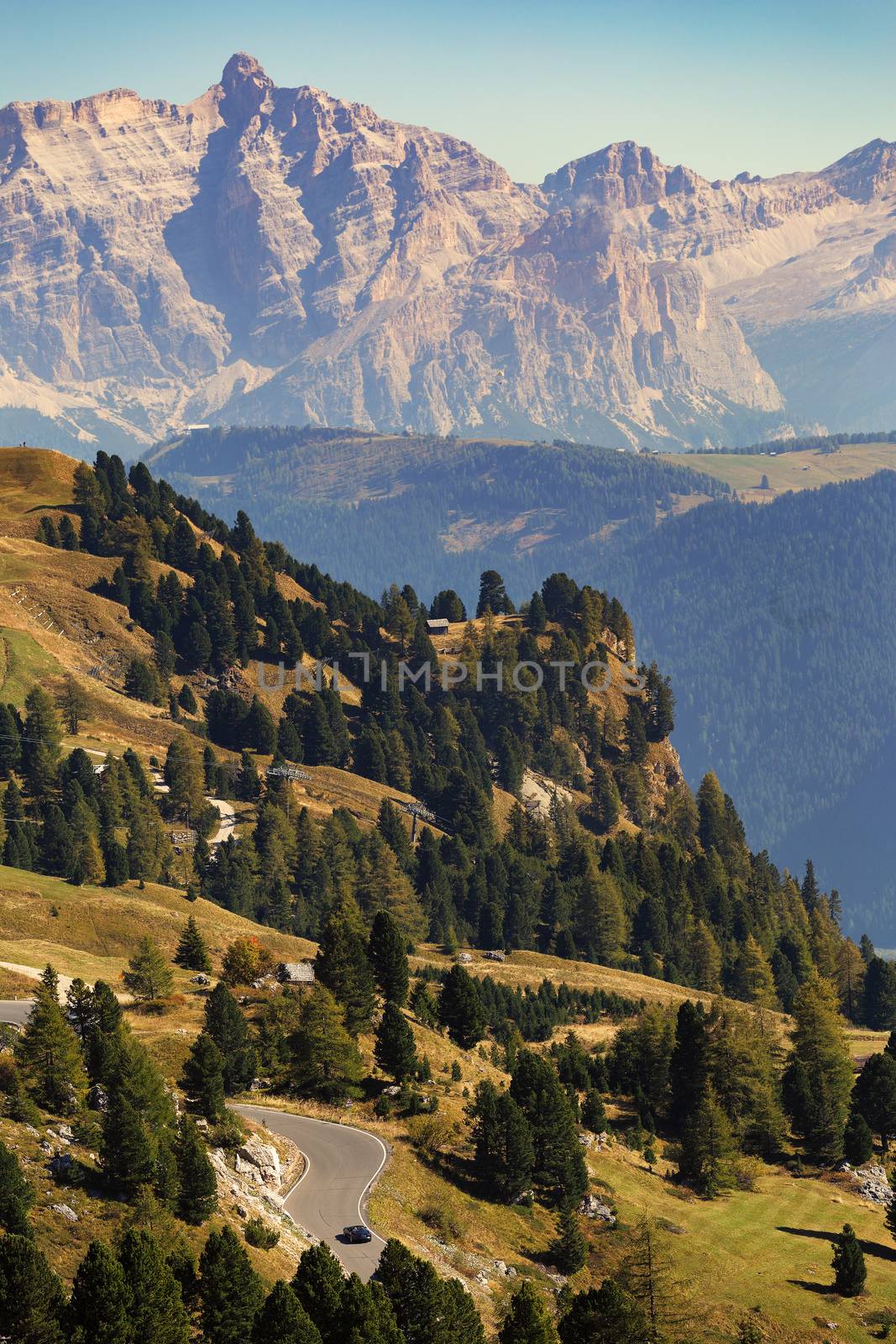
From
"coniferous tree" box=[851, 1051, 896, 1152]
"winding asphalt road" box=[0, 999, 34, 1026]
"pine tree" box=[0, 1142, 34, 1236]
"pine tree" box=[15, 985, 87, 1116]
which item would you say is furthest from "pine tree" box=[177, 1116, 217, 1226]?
"coniferous tree" box=[851, 1051, 896, 1152]

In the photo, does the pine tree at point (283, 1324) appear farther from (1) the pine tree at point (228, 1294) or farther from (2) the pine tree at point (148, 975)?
(2) the pine tree at point (148, 975)

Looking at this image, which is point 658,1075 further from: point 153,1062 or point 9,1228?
point 9,1228

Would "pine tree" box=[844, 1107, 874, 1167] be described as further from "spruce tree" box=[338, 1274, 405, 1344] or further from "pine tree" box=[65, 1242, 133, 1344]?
"pine tree" box=[65, 1242, 133, 1344]

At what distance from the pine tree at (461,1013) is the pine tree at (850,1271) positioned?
34.3m

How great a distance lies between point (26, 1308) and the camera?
5881 centimetres

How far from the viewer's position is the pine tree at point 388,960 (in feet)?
384

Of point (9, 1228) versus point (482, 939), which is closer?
point (9, 1228)

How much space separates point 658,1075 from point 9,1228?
227 feet

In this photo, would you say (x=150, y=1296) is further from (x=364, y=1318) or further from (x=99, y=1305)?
(x=364, y=1318)

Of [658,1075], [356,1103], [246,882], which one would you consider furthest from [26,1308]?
[246,882]

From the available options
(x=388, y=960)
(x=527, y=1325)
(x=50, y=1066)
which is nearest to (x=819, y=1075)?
(x=388, y=960)

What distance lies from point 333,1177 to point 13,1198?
970 inches

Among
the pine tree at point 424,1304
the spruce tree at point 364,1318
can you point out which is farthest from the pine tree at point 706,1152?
the spruce tree at point 364,1318

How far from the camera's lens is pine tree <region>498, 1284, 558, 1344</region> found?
67750 millimetres
